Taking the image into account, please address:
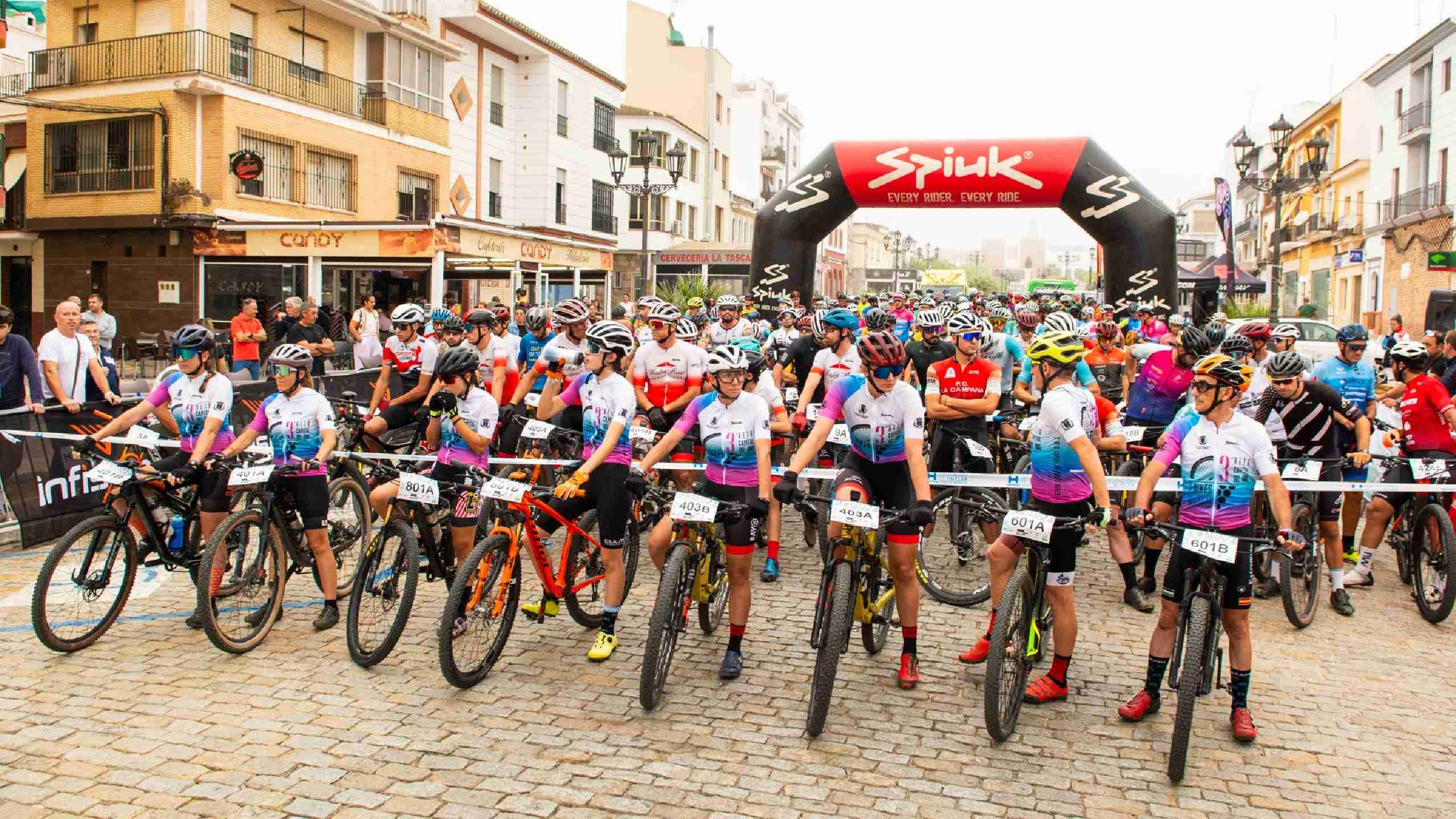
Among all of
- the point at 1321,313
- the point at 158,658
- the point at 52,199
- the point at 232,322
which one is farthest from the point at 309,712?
the point at 1321,313

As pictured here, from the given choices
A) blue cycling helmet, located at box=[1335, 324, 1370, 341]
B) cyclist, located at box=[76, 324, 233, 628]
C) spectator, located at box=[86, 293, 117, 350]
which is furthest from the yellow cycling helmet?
spectator, located at box=[86, 293, 117, 350]

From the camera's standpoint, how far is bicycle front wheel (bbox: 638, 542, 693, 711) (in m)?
5.94

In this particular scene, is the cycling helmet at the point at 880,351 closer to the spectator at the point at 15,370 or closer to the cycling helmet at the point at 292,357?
the cycling helmet at the point at 292,357

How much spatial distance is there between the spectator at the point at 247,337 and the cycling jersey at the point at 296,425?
29.3 ft

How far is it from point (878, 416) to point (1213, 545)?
187 centimetres

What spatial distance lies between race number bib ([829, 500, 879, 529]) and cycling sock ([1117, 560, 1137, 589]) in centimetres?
301

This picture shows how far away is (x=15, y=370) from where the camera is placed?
394 inches

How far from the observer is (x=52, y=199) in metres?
26.9

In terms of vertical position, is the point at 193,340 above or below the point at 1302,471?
above

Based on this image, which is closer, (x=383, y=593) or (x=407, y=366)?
(x=383, y=593)

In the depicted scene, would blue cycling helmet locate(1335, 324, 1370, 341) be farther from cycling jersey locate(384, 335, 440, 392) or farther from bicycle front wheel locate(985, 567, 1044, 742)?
cycling jersey locate(384, 335, 440, 392)

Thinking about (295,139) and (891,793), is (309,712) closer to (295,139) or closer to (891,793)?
(891,793)

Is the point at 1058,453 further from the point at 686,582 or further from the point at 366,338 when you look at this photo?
the point at 366,338

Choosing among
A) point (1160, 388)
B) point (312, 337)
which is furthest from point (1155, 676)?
point (312, 337)
